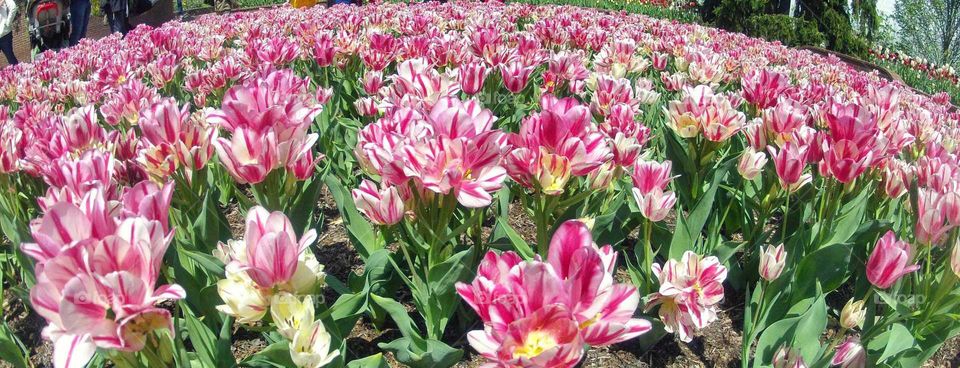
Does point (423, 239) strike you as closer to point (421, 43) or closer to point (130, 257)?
point (130, 257)

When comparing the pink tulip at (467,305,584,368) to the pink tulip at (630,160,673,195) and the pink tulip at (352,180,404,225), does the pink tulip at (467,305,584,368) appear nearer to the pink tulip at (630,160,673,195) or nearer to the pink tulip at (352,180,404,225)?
the pink tulip at (352,180,404,225)

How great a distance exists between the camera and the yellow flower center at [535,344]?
921 millimetres

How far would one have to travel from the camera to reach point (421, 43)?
3475mm

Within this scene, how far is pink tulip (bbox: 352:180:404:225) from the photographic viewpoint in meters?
1.52

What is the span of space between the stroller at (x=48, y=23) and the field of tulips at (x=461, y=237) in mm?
6961

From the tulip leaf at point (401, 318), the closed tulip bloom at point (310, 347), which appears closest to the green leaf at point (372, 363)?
the tulip leaf at point (401, 318)

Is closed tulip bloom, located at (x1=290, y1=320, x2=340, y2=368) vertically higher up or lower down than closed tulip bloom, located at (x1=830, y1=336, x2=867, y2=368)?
higher up

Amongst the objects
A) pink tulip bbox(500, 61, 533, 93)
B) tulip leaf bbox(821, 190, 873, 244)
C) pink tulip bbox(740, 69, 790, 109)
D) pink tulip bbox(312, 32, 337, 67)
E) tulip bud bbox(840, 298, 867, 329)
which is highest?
pink tulip bbox(312, 32, 337, 67)

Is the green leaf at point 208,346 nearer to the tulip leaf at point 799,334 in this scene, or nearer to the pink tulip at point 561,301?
the pink tulip at point 561,301

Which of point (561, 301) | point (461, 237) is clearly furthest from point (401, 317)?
point (561, 301)

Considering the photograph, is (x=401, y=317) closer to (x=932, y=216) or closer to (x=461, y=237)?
(x=461, y=237)

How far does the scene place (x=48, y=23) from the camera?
27.2 ft

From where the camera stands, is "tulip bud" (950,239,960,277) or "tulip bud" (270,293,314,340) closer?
"tulip bud" (270,293,314,340)

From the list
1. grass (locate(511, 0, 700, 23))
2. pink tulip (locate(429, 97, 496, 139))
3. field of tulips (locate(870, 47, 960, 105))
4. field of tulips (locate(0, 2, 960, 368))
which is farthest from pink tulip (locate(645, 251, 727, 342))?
grass (locate(511, 0, 700, 23))
